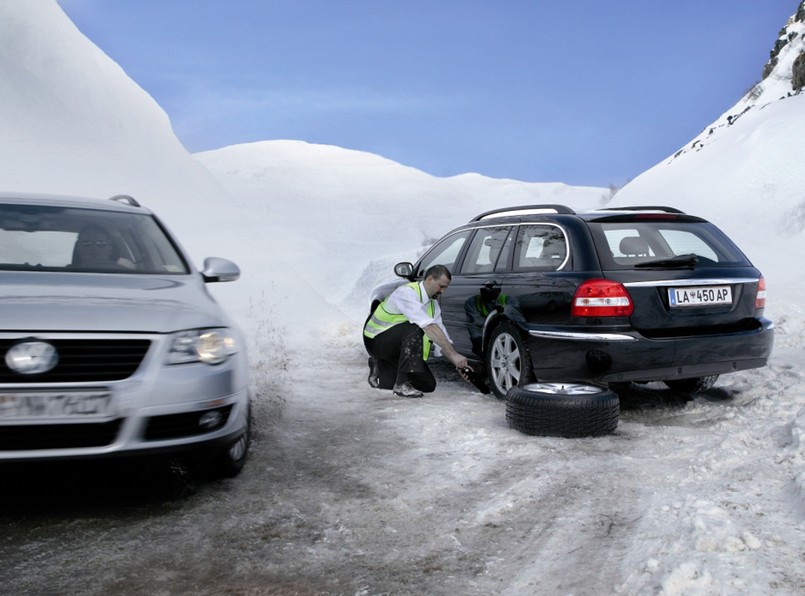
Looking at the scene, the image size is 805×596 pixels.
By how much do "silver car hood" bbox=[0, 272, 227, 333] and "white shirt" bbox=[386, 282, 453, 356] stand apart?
2.53 meters

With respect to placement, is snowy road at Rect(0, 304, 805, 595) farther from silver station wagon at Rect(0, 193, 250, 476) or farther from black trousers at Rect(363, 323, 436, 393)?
black trousers at Rect(363, 323, 436, 393)

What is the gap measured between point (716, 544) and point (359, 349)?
26.1ft

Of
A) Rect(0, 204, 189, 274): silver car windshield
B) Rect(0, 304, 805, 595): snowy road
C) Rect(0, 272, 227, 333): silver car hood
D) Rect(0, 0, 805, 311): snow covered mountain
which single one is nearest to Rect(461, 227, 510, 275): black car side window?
Rect(0, 304, 805, 595): snowy road

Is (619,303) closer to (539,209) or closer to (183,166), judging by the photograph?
(539,209)

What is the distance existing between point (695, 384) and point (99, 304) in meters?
5.06

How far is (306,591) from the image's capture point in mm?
3061

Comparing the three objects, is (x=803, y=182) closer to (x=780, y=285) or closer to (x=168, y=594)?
(x=780, y=285)

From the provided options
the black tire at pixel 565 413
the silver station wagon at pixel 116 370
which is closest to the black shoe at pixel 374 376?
the black tire at pixel 565 413

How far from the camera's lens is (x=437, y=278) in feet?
22.3

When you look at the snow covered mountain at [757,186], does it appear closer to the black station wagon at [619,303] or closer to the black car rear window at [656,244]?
the black car rear window at [656,244]

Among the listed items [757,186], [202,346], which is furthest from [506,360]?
[757,186]

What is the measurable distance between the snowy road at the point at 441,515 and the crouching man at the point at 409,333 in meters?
1.07

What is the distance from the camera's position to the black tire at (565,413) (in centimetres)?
531

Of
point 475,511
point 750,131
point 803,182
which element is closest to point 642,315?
point 475,511
